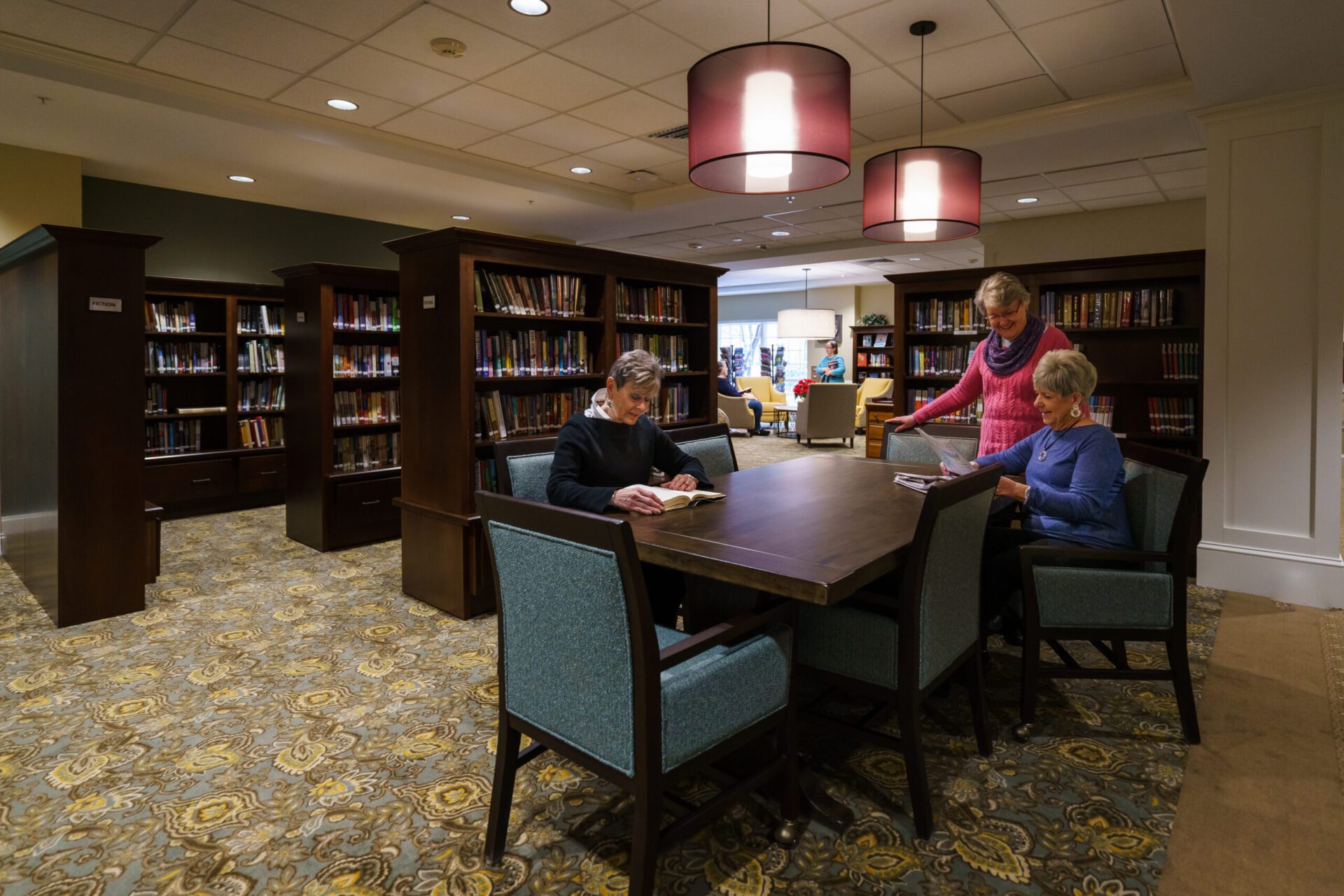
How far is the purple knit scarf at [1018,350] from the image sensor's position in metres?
3.16

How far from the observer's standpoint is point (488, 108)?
15.9 feet

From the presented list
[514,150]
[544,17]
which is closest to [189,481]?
[514,150]

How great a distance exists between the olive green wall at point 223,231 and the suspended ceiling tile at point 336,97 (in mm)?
1790

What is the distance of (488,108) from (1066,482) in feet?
13.3

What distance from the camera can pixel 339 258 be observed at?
7426mm

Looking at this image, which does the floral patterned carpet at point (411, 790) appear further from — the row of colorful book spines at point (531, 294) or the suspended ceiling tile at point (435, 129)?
the suspended ceiling tile at point (435, 129)

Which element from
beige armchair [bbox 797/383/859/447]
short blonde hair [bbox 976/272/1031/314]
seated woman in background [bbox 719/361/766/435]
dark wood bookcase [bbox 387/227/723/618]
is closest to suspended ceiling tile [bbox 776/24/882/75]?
short blonde hair [bbox 976/272/1031/314]

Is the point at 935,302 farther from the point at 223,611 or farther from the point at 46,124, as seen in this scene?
the point at 46,124

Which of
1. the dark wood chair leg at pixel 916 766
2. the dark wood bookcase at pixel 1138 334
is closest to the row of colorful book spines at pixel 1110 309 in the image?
the dark wood bookcase at pixel 1138 334

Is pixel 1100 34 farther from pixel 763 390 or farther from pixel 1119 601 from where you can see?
pixel 763 390

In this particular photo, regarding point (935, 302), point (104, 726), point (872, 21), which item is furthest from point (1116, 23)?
point (104, 726)

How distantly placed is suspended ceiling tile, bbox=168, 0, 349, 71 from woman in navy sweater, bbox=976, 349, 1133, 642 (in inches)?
147

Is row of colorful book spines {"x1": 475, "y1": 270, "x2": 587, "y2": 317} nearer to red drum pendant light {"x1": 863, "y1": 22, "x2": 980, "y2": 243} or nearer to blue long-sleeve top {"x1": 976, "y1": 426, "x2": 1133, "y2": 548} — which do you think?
red drum pendant light {"x1": 863, "y1": 22, "x2": 980, "y2": 243}

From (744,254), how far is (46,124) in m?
7.19
